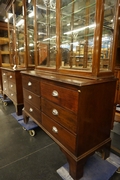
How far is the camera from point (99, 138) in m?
1.20

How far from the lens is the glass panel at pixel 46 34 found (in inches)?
59.0

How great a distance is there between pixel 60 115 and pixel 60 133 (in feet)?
0.63

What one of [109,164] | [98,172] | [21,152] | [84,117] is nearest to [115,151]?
[109,164]

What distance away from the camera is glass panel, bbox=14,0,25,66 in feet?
7.26

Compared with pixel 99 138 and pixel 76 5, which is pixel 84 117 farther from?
pixel 76 5

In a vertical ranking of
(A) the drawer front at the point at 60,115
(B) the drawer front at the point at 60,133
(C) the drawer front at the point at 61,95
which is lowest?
(B) the drawer front at the point at 60,133

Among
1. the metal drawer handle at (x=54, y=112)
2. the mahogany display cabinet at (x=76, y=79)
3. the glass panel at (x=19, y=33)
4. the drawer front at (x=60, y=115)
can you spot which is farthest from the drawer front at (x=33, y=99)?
the glass panel at (x=19, y=33)

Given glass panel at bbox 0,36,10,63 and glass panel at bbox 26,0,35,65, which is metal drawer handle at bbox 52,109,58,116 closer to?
glass panel at bbox 26,0,35,65

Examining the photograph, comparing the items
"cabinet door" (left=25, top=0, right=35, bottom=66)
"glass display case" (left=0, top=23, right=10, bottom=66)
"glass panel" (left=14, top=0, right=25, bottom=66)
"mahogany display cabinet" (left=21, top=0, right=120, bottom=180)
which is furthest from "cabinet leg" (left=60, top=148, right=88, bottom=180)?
"glass display case" (left=0, top=23, right=10, bottom=66)

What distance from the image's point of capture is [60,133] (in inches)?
46.9

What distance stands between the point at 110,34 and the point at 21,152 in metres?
1.64

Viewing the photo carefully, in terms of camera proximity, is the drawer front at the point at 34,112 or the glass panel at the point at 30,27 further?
the glass panel at the point at 30,27

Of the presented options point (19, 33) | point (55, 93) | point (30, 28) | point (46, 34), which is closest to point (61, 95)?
point (55, 93)

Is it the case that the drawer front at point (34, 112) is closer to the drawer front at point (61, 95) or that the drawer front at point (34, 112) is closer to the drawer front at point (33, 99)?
the drawer front at point (33, 99)
